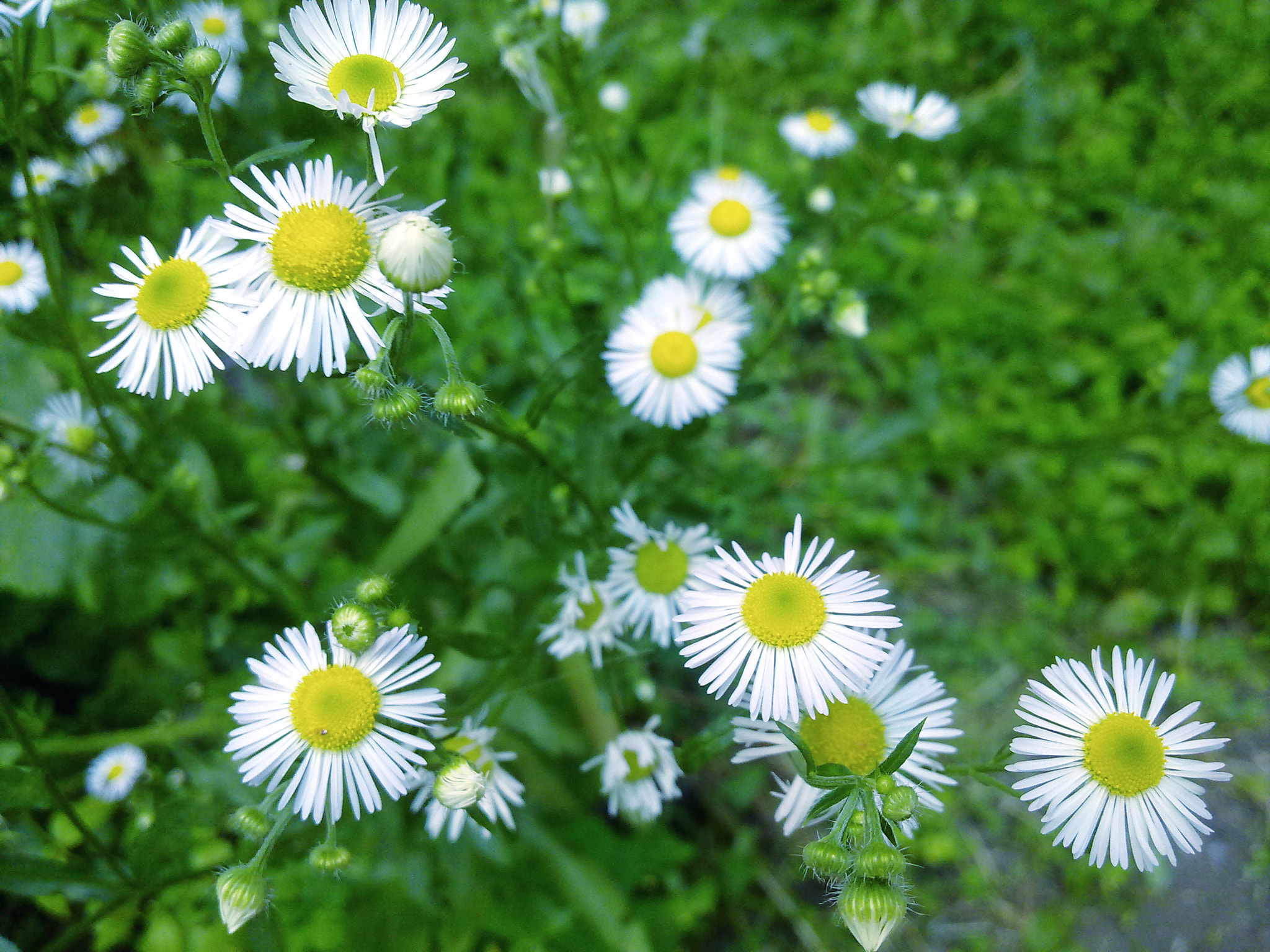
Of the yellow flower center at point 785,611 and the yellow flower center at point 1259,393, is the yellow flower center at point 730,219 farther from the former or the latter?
the yellow flower center at point 1259,393

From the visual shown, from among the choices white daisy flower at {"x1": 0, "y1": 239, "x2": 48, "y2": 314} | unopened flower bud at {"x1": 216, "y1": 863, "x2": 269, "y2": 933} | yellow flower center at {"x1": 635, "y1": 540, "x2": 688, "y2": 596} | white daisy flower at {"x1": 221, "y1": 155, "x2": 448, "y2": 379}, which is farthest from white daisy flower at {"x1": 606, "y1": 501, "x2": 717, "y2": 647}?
white daisy flower at {"x1": 0, "y1": 239, "x2": 48, "y2": 314}

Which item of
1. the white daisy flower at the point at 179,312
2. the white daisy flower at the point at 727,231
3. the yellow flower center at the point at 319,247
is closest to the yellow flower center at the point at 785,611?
the yellow flower center at the point at 319,247

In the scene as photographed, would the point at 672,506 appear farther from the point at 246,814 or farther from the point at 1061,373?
the point at 1061,373

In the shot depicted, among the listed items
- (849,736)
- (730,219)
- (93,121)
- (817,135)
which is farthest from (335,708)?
(817,135)

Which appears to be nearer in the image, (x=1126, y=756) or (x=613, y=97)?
(x=1126, y=756)

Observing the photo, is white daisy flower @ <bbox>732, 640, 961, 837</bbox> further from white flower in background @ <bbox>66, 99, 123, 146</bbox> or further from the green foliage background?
white flower in background @ <bbox>66, 99, 123, 146</bbox>

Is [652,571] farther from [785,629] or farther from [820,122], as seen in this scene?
[820,122]
